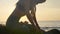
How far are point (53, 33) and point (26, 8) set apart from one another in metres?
0.19

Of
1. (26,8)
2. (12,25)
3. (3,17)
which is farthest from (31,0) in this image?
(3,17)

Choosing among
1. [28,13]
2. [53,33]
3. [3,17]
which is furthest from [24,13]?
[3,17]

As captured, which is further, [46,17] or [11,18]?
[46,17]

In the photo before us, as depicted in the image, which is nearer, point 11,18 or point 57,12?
point 11,18

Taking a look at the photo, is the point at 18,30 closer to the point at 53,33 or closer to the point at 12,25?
the point at 12,25

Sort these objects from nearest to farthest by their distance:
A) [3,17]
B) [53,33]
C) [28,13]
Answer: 1. [53,33]
2. [28,13]
3. [3,17]

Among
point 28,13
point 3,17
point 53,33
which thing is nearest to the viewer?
point 53,33

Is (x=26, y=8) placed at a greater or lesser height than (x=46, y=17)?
lesser

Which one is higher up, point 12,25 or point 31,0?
point 31,0

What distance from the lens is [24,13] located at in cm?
78

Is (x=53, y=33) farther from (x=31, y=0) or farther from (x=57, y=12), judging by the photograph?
(x=57, y=12)

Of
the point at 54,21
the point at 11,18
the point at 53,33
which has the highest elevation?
the point at 54,21

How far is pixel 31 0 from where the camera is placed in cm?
77

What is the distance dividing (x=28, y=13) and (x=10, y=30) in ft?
0.45
